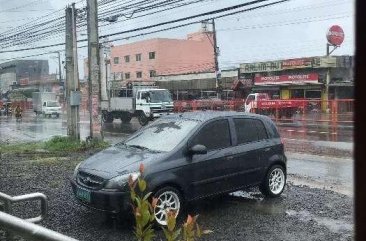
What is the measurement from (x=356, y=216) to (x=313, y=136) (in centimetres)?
Result: 1964

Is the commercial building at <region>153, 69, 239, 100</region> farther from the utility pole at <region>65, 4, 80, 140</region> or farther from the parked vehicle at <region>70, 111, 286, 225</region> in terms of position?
the parked vehicle at <region>70, 111, 286, 225</region>

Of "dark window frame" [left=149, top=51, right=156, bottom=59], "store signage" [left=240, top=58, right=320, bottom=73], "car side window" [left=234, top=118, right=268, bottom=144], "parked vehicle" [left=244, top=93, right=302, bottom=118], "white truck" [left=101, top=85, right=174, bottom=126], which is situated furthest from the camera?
"dark window frame" [left=149, top=51, right=156, bottom=59]

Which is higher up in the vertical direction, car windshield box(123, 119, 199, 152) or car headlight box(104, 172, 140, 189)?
car windshield box(123, 119, 199, 152)

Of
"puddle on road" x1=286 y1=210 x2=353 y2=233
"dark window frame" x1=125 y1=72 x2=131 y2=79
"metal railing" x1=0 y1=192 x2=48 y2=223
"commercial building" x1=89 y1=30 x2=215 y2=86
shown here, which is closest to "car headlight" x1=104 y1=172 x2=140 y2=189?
"metal railing" x1=0 y1=192 x2=48 y2=223

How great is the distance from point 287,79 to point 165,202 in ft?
110

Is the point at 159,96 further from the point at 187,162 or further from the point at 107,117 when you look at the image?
the point at 187,162

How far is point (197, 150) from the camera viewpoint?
6680mm

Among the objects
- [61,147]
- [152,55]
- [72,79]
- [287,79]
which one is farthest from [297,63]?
[152,55]

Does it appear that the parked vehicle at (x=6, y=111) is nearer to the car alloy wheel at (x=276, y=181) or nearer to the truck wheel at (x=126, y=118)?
the truck wheel at (x=126, y=118)

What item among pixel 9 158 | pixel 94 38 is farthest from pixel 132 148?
pixel 94 38

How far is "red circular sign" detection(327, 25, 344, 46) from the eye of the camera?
39672 mm

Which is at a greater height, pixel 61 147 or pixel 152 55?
pixel 152 55

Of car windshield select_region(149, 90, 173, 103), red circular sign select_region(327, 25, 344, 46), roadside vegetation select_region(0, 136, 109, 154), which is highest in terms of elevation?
red circular sign select_region(327, 25, 344, 46)

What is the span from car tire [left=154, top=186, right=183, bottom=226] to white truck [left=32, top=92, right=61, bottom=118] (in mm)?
43015
